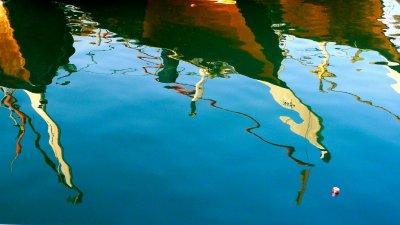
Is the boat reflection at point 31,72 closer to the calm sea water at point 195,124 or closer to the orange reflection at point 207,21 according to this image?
the calm sea water at point 195,124

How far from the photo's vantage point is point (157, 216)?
9.48 feet

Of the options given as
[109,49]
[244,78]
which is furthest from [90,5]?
[244,78]

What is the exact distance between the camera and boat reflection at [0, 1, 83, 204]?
3.62m

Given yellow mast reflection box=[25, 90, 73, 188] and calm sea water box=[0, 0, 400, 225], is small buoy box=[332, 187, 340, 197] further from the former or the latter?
yellow mast reflection box=[25, 90, 73, 188]

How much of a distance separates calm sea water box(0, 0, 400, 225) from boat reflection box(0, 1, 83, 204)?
2 centimetres

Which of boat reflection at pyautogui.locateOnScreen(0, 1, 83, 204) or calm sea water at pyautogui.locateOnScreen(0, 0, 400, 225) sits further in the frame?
boat reflection at pyautogui.locateOnScreen(0, 1, 83, 204)

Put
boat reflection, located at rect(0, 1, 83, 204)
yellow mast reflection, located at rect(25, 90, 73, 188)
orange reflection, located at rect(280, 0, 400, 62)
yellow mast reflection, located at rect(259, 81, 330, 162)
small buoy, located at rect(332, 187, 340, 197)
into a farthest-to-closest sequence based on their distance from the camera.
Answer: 1. orange reflection, located at rect(280, 0, 400, 62)
2. yellow mast reflection, located at rect(259, 81, 330, 162)
3. boat reflection, located at rect(0, 1, 83, 204)
4. yellow mast reflection, located at rect(25, 90, 73, 188)
5. small buoy, located at rect(332, 187, 340, 197)

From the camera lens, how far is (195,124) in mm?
4238

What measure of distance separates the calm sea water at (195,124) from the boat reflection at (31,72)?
0.02m

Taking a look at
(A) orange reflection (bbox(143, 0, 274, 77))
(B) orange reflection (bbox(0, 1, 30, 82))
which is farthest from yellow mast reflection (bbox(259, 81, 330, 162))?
(B) orange reflection (bbox(0, 1, 30, 82))

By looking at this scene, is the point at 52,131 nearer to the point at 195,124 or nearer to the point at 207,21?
the point at 195,124

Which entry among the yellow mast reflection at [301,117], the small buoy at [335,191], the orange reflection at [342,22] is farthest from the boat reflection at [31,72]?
the orange reflection at [342,22]

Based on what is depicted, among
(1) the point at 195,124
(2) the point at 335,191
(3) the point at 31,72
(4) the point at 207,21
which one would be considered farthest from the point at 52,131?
(4) the point at 207,21

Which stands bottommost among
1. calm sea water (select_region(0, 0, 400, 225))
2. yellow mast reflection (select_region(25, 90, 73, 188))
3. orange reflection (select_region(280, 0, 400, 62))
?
yellow mast reflection (select_region(25, 90, 73, 188))
